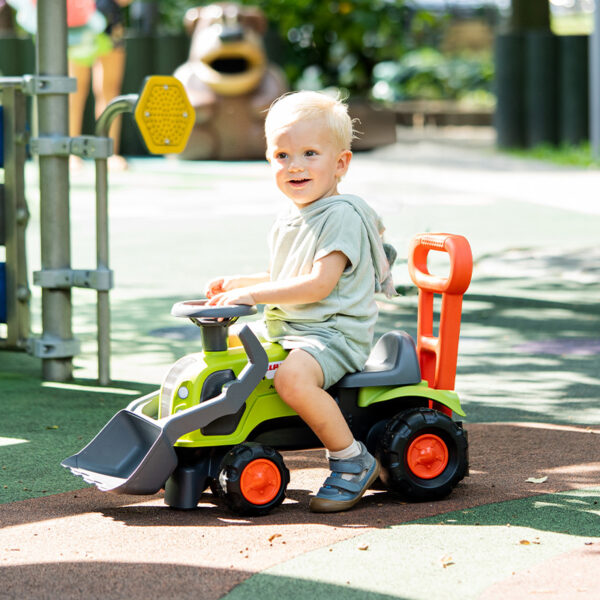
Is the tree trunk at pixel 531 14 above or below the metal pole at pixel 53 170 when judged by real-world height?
above

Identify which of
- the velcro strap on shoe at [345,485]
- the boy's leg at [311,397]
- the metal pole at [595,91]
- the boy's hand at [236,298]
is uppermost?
the metal pole at [595,91]

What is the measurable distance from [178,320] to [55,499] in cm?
338

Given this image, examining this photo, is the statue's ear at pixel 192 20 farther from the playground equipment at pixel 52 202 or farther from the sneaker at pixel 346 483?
the sneaker at pixel 346 483

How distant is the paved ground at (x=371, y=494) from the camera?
3100 millimetres

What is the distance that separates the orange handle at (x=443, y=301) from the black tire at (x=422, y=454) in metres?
0.18

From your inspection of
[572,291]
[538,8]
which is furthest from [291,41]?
[572,291]

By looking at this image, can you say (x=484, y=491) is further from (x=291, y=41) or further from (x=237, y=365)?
(x=291, y=41)

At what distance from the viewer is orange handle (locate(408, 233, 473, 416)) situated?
386cm

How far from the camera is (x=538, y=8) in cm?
1944

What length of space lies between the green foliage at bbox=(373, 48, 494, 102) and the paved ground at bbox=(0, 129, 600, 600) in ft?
57.5

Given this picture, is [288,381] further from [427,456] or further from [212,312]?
[427,456]

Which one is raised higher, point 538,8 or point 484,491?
point 538,8

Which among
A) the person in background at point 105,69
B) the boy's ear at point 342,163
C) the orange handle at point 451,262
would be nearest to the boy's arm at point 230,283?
the boy's ear at point 342,163

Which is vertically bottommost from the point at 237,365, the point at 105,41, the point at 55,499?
the point at 55,499
